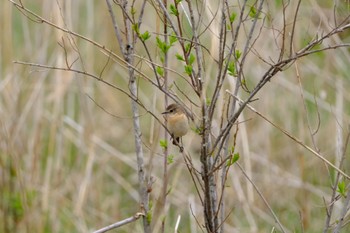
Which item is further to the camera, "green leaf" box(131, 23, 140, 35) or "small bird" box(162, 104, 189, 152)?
"small bird" box(162, 104, 189, 152)

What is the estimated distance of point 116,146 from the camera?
5422mm

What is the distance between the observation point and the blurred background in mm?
Answer: 3924

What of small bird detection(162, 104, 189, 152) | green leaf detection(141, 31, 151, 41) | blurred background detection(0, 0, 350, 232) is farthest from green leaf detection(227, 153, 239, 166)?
blurred background detection(0, 0, 350, 232)

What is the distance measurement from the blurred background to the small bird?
1.21 metres

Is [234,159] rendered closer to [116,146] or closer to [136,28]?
[136,28]

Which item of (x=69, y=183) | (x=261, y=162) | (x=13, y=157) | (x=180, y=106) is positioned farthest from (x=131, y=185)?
(x=180, y=106)

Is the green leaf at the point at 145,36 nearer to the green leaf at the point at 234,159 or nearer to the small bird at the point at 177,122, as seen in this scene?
the small bird at the point at 177,122

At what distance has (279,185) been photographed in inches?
180

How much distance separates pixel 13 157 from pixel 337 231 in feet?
6.04

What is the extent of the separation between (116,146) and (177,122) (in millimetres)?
3255

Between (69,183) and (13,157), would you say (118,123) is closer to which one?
(69,183)

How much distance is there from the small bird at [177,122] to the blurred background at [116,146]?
3.95 ft

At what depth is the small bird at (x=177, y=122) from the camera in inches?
86.2

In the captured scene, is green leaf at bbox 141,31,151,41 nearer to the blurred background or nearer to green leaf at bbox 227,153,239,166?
green leaf at bbox 227,153,239,166
